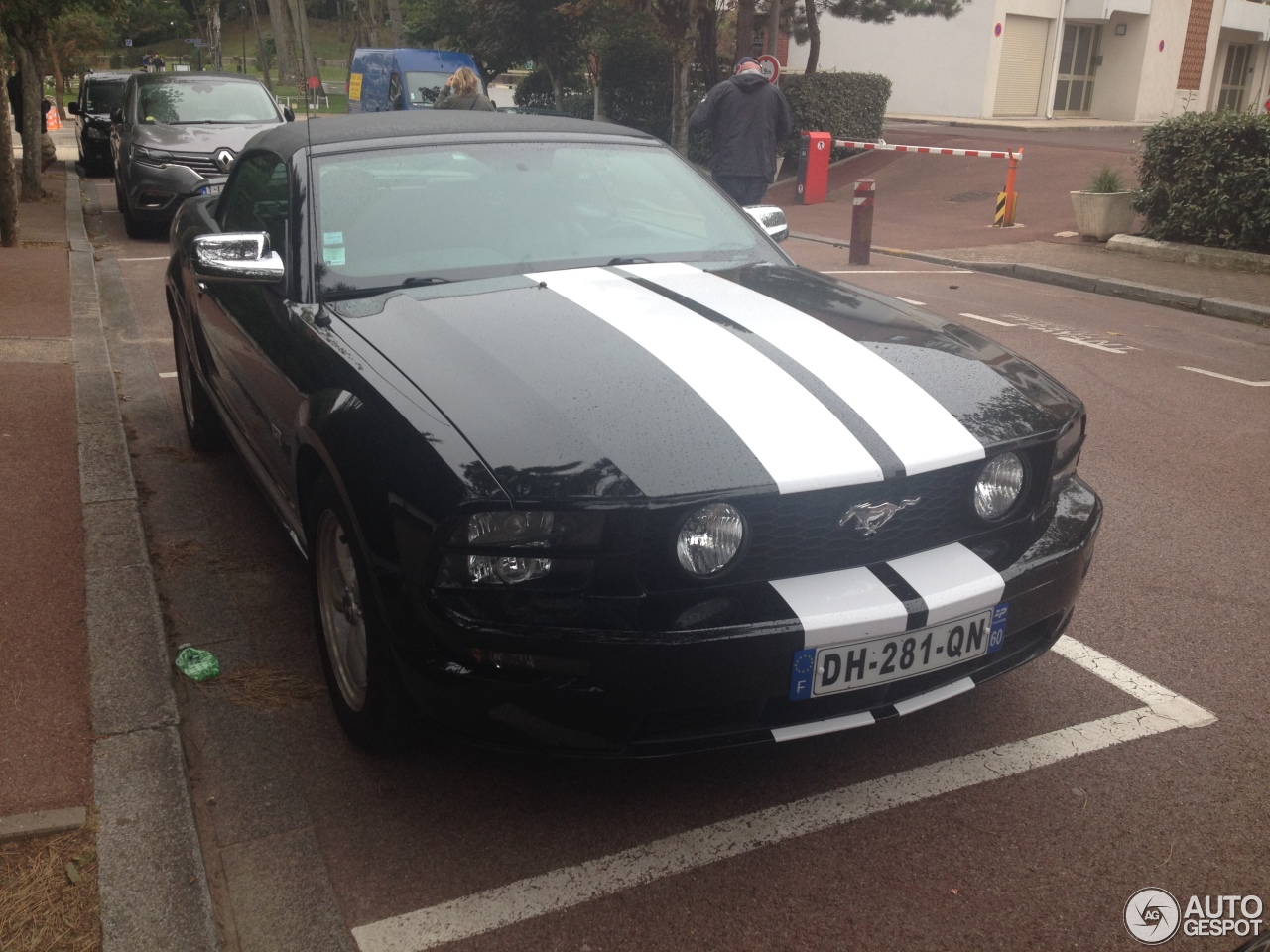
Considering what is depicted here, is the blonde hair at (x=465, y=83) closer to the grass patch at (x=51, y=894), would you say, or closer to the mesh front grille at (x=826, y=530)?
the mesh front grille at (x=826, y=530)

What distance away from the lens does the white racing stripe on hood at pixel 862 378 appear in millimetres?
2826

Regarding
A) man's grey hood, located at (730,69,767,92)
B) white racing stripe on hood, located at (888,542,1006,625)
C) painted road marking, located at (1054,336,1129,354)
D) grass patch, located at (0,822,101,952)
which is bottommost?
painted road marking, located at (1054,336,1129,354)

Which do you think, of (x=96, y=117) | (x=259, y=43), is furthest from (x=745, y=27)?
(x=259, y=43)

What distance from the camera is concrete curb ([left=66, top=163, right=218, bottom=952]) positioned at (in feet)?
8.29

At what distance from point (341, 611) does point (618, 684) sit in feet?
3.46

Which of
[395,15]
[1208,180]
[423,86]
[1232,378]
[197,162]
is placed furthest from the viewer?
[395,15]

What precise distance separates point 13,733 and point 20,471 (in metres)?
2.41

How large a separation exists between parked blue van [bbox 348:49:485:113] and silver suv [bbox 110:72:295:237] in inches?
332

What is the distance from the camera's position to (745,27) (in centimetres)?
2236

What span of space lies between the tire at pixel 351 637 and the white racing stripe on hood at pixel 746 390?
2.59 feet

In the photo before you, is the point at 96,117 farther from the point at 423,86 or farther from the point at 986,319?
the point at 986,319

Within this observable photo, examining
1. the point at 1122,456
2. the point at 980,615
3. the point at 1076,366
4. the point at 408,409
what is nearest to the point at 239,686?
the point at 408,409

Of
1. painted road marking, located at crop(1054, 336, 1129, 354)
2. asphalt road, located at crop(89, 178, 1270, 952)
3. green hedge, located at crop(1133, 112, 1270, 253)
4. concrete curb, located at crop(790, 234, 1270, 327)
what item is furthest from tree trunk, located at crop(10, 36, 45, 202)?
asphalt road, located at crop(89, 178, 1270, 952)

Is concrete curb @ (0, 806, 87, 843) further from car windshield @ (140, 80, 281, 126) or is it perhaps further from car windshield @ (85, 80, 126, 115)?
car windshield @ (85, 80, 126, 115)
